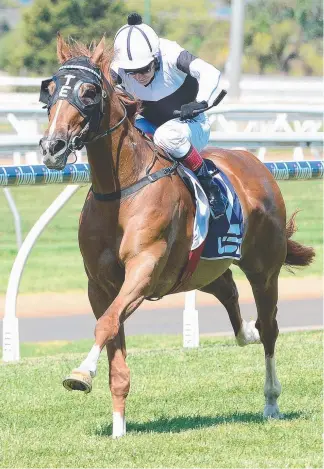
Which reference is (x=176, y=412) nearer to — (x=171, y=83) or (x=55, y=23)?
(x=171, y=83)

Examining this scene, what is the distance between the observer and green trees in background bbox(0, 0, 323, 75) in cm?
4531

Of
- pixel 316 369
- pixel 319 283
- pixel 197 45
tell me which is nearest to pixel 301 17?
pixel 197 45

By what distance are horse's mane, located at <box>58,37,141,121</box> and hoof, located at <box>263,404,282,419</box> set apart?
1.83 metres

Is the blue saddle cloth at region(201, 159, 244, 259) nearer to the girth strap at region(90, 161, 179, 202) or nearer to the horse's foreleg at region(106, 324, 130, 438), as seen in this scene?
the girth strap at region(90, 161, 179, 202)

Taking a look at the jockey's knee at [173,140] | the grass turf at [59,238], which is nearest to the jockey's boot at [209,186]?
the jockey's knee at [173,140]

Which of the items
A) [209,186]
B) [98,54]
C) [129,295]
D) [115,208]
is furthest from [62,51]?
[129,295]

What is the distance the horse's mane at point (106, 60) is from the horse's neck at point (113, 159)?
93 mm

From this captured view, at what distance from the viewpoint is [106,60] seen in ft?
18.5

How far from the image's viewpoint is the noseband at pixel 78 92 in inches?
209

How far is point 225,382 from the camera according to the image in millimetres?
7121

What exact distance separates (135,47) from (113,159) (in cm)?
59

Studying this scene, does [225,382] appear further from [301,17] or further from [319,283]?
[301,17]

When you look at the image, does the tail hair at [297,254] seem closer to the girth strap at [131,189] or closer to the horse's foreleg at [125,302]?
the girth strap at [131,189]

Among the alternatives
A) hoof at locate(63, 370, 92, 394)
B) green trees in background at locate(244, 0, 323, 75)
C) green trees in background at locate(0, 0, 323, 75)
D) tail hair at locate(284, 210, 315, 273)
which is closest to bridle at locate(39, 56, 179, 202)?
hoof at locate(63, 370, 92, 394)
